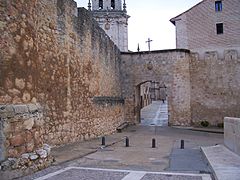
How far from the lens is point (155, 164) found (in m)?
7.79

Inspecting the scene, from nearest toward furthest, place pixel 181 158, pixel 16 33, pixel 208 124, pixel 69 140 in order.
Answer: pixel 16 33, pixel 181 158, pixel 69 140, pixel 208 124

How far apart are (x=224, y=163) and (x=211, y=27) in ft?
58.4

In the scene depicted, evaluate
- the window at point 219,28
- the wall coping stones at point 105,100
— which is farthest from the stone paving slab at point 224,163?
the window at point 219,28

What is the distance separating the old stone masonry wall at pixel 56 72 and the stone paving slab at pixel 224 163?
3.62m

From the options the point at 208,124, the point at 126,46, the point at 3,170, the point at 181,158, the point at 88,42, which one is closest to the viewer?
the point at 3,170

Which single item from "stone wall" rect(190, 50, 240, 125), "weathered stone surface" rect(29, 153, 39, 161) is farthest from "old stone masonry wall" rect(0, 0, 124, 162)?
"stone wall" rect(190, 50, 240, 125)

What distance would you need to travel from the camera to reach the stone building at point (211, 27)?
22359mm

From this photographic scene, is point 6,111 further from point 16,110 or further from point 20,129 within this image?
point 20,129

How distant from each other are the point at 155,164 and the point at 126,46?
39933 millimetres

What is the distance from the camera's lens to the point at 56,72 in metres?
9.84

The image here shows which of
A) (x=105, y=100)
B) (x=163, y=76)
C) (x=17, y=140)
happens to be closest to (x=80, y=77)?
(x=105, y=100)

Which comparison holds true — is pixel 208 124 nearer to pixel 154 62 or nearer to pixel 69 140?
pixel 154 62

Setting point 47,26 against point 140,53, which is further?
point 140,53

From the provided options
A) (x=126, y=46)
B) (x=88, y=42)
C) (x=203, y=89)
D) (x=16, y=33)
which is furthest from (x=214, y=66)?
(x=126, y=46)
